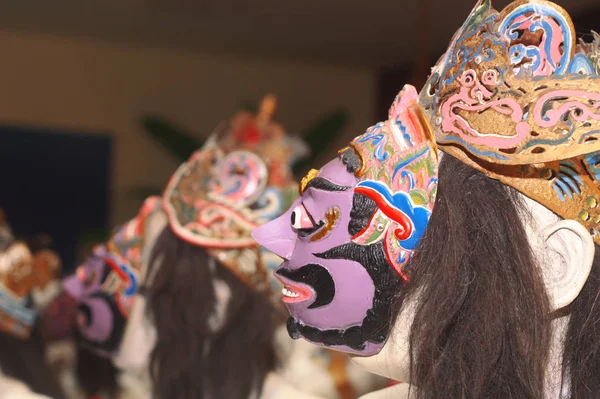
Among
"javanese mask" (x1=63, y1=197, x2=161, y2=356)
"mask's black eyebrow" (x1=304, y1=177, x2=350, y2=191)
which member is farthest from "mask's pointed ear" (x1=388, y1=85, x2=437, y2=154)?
"javanese mask" (x1=63, y1=197, x2=161, y2=356)

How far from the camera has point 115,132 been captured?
20.2ft

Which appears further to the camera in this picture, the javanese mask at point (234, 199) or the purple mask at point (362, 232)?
the javanese mask at point (234, 199)

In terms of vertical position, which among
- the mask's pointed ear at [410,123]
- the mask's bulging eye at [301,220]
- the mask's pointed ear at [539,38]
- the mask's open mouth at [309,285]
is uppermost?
the mask's pointed ear at [539,38]

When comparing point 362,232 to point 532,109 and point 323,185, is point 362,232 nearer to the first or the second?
point 323,185

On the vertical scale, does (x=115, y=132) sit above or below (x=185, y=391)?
above

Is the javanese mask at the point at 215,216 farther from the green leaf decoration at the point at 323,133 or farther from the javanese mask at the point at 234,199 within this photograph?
the green leaf decoration at the point at 323,133

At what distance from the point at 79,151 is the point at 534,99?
5.27m

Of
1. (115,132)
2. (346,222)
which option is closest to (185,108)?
(115,132)

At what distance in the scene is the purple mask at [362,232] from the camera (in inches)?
43.7

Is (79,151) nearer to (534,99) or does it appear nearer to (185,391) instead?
(185,391)

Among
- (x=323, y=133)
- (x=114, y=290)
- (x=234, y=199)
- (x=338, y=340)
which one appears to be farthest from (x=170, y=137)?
(x=338, y=340)

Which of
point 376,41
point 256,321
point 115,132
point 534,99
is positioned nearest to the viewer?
point 534,99

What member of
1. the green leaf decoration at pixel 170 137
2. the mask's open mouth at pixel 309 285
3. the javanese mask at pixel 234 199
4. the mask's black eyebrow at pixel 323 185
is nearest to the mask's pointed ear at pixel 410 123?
the mask's black eyebrow at pixel 323 185

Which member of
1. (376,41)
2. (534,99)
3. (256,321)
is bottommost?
(256,321)
